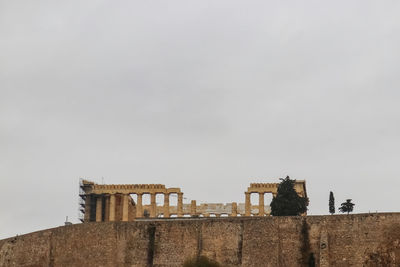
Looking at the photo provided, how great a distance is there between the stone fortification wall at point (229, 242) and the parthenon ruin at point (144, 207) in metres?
14.6

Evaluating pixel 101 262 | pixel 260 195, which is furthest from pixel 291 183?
pixel 101 262

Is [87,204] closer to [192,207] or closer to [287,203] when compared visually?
[192,207]

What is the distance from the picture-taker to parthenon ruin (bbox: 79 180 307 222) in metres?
72.9

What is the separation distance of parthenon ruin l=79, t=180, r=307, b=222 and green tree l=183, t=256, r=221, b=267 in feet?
60.4

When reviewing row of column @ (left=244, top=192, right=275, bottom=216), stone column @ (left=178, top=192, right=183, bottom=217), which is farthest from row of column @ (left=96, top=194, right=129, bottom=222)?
row of column @ (left=244, top=192, right=275, bottom=216)

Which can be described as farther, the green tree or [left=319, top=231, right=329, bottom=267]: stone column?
the green tree

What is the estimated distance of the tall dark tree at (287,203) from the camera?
62375 millimetres

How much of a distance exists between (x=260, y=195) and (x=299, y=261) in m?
19.3

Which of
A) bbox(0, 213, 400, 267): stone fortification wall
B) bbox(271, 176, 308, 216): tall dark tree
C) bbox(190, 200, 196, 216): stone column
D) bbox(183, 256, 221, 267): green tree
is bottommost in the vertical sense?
bbox(183, 256, 221, 267): green tree

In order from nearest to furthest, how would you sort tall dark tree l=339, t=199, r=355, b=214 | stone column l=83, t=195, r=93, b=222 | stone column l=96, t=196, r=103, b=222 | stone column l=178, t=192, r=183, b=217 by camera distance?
1. tall dark tree l=339, t=199, r=355, b=214
2. stone column l=178, t=192, r=183, b=217
3. stone column l=96, t=196, r=103, b=222
4. stone column l=83, t=195, r=93, b=222

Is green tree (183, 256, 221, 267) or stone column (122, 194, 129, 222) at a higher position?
stone column (122, 194, 129, 222)

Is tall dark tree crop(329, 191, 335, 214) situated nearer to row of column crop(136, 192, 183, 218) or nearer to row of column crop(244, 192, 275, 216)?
row of column crop(244, 192, 275, 216)

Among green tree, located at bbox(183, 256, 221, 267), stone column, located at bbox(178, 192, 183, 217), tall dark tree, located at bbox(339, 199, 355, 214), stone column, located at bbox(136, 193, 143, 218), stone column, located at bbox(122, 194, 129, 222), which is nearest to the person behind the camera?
green tree, located at bbox(183, 256, 221, 267)

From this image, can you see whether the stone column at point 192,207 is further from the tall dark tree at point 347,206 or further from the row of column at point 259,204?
the tall dark tree at point 347,206
